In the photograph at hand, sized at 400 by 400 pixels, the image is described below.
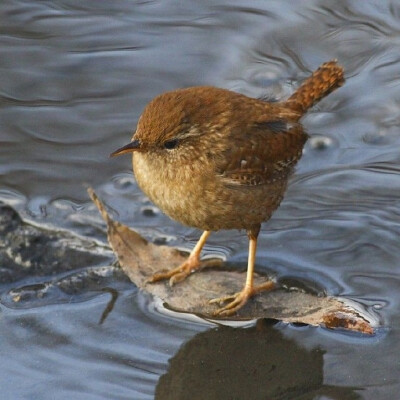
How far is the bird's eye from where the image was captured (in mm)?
5141

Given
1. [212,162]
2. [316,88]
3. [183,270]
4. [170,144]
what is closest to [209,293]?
[183,270]

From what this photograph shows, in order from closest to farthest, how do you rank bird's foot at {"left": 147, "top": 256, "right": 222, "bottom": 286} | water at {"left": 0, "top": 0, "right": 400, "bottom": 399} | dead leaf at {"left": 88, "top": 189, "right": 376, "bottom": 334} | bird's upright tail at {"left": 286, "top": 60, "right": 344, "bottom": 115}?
water at {"left": 0, "top": 0, "right": 400, "bottom": 399}, dead leaf at {"left": 88, "top": 189, "right": 376, "bottom": 334}, bird's foot at {"left": 147, "top": 256, "right": 222, "bottom": 286}, bird's upright tail at {"left": 286, "top": 60, "right": 344, "bottom": 115}

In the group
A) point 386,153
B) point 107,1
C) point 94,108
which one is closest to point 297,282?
point 386,153

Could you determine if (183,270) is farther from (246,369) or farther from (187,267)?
(246,369)

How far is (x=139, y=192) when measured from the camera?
253 inches

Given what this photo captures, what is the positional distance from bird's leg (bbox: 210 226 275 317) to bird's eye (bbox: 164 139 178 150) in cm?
64

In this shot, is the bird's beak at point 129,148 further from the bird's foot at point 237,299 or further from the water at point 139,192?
the bird's foot at point 237,299

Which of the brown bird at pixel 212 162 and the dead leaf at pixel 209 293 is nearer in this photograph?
the dead leaf at pixel 209 293

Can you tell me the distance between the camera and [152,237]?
5934 millimetres

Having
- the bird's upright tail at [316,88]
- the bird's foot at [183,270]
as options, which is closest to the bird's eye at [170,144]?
the bird's foot at [183,270]

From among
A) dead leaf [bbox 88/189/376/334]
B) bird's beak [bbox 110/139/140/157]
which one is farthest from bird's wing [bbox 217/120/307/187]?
dead leaf [bbox 88/189/376/334]

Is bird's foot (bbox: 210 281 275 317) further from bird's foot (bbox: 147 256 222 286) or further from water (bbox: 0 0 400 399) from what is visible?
bird's foot (bbox: 147 256 222 286)

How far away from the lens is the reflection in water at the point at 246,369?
4.49 meters

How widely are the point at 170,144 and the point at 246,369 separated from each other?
1.23 m
